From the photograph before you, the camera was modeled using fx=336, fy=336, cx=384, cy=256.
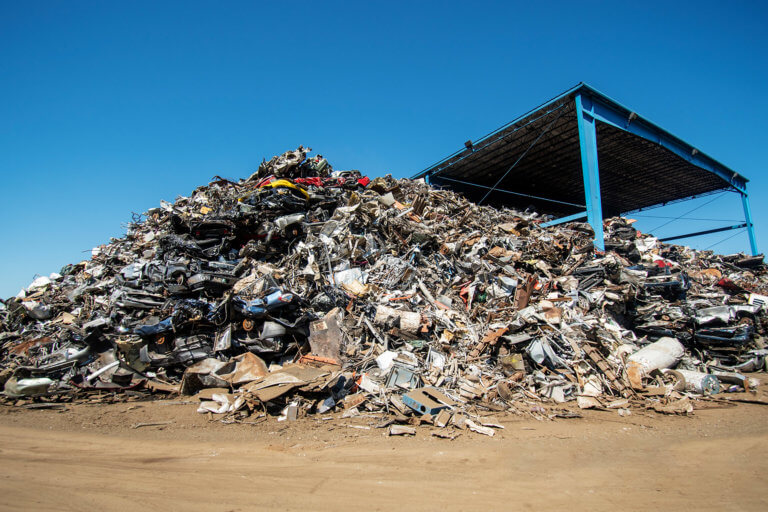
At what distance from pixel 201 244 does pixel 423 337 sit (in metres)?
6.07

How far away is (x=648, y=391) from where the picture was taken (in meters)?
5.86

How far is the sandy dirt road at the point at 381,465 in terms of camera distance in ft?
9.62

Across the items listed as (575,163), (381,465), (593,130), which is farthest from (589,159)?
(381,465)

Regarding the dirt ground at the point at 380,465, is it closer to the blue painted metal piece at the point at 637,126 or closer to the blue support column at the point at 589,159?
the blue support column at the point at 589,159

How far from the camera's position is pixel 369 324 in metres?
6.85

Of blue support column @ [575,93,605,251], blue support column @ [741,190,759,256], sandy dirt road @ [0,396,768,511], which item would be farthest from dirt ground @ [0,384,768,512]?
blue support column @ [741,190,759,256]

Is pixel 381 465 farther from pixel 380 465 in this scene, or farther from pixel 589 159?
pixel 589 159

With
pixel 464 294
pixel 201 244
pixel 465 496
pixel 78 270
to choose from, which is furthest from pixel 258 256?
pixel 78 270

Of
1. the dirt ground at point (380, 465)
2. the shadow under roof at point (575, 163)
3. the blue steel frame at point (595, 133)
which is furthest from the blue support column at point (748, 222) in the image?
the dirt ground at point (380, 465)

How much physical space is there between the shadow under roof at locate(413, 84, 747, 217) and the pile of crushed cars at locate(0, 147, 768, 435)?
5.29 metres

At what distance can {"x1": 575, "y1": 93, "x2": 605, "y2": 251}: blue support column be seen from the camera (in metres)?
11.7

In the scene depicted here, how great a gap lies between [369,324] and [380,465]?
3.39m

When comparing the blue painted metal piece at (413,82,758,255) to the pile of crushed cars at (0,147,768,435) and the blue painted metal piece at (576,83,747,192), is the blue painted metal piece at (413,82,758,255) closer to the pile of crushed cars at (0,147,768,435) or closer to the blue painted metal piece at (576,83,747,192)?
the blue painted metal piece at (576,83,747,192)

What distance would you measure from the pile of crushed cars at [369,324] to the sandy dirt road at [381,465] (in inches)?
22.6
